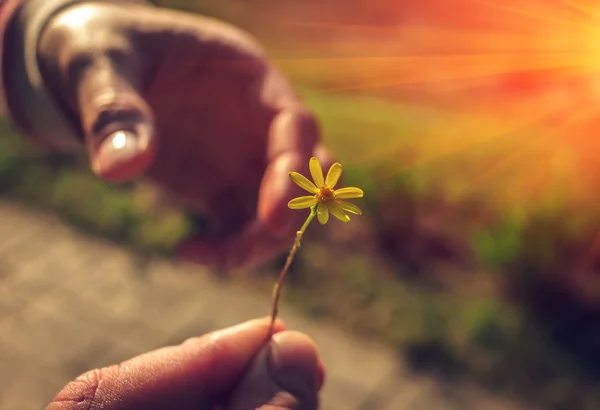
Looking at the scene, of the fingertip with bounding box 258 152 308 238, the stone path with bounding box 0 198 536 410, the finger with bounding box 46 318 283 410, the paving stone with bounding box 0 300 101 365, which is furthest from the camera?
the paving stone with bounding box 0 300 101 365

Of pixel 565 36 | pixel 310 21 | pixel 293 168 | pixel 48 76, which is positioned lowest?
pixel 293 168

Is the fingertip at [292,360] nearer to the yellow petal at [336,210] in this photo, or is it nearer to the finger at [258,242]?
the yellow petal at [336,210]

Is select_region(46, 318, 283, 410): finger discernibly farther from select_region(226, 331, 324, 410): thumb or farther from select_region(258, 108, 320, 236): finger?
select_region(258, 108, 320, 236): finger

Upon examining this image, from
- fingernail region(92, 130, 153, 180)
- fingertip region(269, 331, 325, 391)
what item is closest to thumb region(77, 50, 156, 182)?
fingernail region(92, 130, 153, 180)

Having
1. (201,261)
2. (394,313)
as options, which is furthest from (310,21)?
(201,261)

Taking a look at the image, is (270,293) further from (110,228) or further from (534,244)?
(534,244)

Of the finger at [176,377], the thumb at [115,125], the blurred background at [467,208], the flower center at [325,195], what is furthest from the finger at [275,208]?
the blurred background at [467,208]
